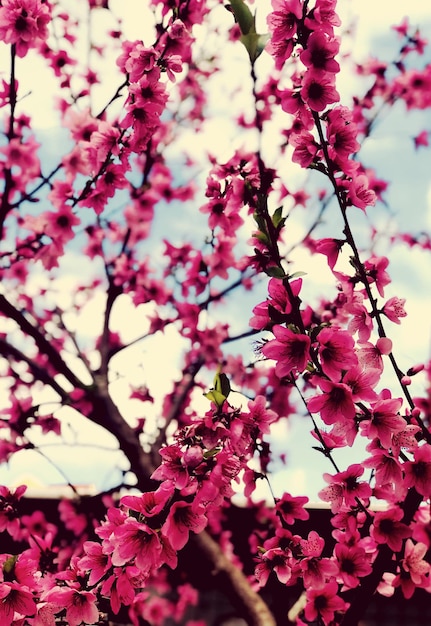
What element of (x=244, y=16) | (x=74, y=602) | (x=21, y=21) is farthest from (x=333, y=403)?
(x=21, y=21)

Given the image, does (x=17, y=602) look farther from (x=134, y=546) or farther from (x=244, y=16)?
(x=244, y=16)

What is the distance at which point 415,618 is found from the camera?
537cm

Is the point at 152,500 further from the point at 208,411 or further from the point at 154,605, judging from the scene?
the point at 154,605

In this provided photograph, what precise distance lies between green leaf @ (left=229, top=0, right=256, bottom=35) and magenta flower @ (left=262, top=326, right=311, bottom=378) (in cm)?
91

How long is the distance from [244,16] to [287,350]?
3.30 ft

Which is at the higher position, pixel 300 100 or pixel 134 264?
pixel 134 264

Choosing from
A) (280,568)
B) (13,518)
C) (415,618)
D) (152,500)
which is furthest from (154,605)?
(152,500)

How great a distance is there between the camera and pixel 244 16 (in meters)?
1.60

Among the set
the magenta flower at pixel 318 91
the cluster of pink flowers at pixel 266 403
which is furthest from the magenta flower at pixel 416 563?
the magenta flower at pixel 318 91

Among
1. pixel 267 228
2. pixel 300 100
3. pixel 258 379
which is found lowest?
pixel 267 228

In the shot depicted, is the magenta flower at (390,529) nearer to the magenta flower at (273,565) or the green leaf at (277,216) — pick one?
the magenta flower at (273,565)

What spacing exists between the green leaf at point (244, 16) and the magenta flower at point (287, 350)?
910 mm

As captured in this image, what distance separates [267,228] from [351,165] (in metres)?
0.40

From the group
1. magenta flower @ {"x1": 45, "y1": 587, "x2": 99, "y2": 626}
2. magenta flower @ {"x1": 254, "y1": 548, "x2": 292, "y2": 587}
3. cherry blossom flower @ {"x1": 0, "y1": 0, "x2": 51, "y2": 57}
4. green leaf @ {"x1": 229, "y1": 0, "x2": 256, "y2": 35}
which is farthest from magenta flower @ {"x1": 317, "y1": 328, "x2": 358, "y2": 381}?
cherry blossom flower @ {"x1": 0, "y1": 0, "x2": 51, "y2": 57}
